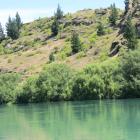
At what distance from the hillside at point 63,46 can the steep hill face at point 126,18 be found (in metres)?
2.46

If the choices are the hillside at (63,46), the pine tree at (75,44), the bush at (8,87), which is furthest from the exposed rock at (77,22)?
the bush at (8,87)

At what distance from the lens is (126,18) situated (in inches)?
6388

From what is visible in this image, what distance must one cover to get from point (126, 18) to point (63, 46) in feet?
71.1

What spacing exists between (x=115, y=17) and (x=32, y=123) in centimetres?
10695

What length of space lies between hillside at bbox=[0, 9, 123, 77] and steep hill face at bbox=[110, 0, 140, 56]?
246cm

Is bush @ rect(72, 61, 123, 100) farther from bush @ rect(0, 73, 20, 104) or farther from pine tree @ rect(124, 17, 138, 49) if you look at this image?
bush @ rect(0, 73, 20, 104)

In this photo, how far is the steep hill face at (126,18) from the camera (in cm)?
14500

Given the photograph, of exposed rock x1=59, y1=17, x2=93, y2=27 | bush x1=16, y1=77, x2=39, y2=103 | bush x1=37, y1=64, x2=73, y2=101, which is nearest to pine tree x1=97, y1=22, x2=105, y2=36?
exposed rock x1=59, y1=17, x2=93, y2=27

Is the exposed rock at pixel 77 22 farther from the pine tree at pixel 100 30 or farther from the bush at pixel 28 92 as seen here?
the bush at pixel 28 92

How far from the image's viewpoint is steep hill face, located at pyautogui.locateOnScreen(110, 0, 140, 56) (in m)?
145

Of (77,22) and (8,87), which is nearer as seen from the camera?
(8,87)

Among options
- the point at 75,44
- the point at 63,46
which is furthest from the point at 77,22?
the point at 75,44

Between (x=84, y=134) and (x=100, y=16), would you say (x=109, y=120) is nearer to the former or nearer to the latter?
(x=84, y=134)

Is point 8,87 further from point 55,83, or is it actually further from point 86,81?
point 86,81
